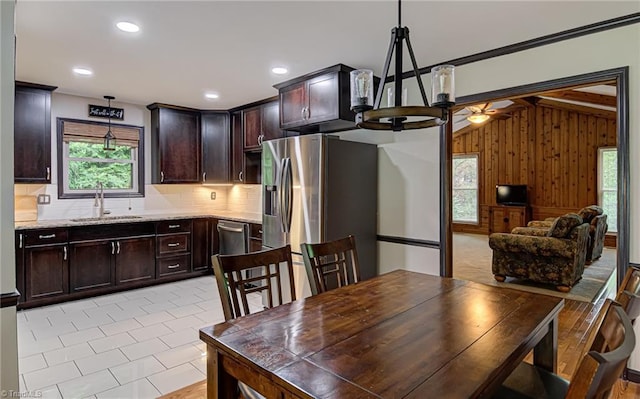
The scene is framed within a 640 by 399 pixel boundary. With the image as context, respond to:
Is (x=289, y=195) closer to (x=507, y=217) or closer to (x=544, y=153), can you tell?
(x=507, y=217)

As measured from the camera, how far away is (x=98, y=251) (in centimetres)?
435

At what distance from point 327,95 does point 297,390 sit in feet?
9.58

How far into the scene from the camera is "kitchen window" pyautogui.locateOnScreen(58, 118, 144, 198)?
4.62 meters

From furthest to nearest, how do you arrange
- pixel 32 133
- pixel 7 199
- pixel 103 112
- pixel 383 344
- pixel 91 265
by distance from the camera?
pixel 103 112 → pixel 91 265 → pixel 32 133 → pixel 7 199 → pixel 383 344

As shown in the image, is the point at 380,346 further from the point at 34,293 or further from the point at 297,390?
the point at 34,293

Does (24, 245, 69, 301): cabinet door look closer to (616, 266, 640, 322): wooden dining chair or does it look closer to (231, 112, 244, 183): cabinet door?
(231, 112, 244, 183): cabinet door

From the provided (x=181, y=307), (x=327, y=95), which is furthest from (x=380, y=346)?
(x=181, y=307)

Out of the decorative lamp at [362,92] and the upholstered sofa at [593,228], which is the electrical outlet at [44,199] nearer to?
the decorative lamp at [362,92]

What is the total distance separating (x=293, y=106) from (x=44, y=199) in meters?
3.26

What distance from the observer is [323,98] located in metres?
3.54

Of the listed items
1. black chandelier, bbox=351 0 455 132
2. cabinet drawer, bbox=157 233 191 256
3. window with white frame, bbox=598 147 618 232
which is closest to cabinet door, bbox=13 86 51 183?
cabinet drawer, bbox=157 233 191 256

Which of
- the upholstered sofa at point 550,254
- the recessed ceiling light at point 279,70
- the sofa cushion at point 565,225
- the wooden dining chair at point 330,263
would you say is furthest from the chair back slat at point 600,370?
the sofa cushion at point 565,225

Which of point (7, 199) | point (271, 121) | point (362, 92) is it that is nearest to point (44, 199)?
point (271, 121)

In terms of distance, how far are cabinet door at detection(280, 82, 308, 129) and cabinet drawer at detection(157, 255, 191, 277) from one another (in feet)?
8.04
